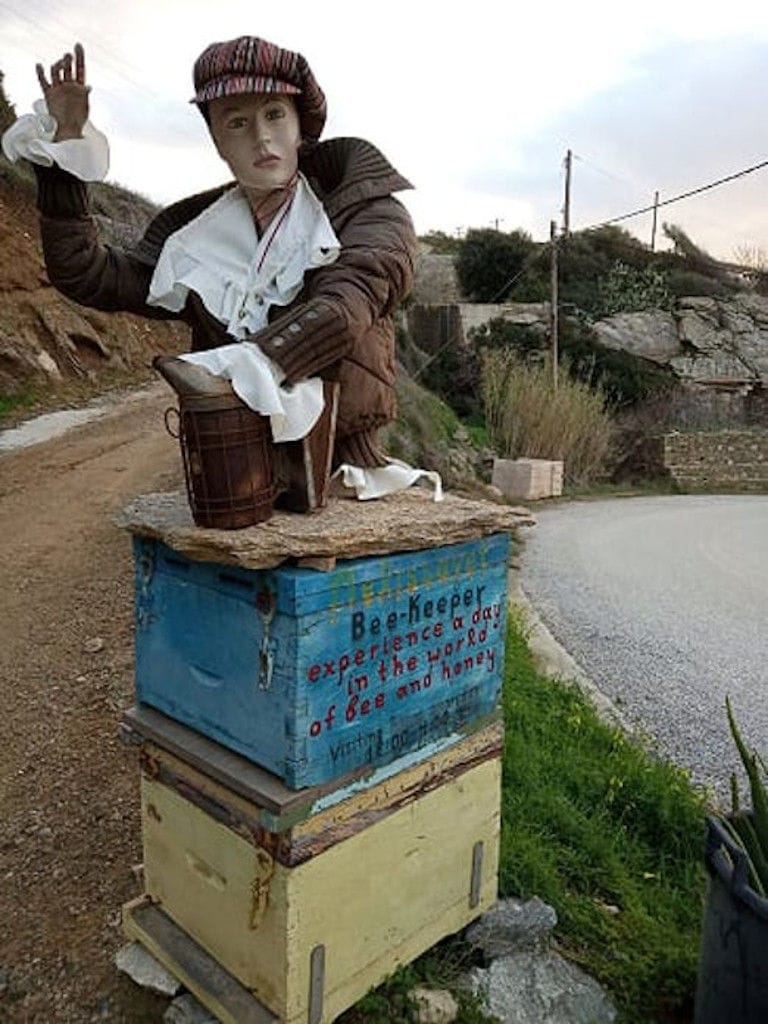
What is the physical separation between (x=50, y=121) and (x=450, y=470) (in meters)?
8.26

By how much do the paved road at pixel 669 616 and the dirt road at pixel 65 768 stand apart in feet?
7.51

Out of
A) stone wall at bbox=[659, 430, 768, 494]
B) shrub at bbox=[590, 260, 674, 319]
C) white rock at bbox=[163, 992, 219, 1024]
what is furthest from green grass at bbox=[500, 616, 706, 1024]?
shrub at bbox=[590, 260, 674, 319]

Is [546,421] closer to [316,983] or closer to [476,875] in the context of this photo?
[476,875]

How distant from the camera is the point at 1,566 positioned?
448cm

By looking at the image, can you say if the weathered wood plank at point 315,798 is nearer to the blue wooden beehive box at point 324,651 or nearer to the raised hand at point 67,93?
the blue wooden beehive box at point 324,651

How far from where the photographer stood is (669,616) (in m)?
5.55

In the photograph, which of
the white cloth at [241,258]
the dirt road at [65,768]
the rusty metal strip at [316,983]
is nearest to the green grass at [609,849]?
the rusty metal strip at [316,983]

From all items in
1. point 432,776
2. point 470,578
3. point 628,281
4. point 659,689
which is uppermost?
point 628,281

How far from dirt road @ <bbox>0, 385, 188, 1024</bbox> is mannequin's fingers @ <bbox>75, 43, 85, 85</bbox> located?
192 cm

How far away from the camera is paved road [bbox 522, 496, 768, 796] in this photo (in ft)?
12.9

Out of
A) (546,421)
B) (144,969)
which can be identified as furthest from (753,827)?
(546,421)

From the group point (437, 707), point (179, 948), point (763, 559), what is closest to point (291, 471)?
point (437, 707)

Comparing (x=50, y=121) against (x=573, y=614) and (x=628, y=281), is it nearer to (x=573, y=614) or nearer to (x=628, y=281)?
(x=573, y=614)

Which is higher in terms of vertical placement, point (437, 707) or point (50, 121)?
point (50, 121)
